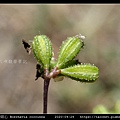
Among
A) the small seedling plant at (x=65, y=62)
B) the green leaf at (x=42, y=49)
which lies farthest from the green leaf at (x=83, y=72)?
the green leaf at (x=42, y=49)

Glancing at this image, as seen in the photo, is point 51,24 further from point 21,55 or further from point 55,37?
point 21,55

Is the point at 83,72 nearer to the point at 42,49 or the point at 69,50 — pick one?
the point at 69,50

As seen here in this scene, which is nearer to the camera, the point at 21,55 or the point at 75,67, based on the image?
the point at 75,67

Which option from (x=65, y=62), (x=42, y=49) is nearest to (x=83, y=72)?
(x=65, y=62)

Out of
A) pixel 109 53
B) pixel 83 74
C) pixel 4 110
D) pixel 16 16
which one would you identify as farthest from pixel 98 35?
pixel 83 74

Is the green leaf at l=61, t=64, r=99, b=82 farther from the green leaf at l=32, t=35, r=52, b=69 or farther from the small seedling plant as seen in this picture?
the green leaf at l=32, t=35, r=52, b=69

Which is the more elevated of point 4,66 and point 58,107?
point 4,66

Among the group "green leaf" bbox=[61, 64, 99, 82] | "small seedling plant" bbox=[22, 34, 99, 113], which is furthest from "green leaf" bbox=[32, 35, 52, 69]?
"green leaf" bbox=[61, 64, 99, 82]

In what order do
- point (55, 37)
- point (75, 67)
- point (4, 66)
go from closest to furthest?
point (75, 67) < point (4, 66) < point (55, 37)
